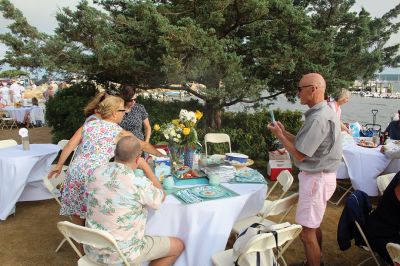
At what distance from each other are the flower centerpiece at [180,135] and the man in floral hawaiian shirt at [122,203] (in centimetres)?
74

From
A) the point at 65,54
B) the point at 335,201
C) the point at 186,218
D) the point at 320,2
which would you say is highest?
the point at 320,2

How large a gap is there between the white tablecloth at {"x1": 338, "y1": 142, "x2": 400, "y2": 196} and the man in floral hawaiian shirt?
11.1ft

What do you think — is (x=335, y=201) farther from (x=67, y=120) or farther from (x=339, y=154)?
(x=67, y=120)

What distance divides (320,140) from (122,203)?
157 cm

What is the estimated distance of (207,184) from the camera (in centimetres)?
286

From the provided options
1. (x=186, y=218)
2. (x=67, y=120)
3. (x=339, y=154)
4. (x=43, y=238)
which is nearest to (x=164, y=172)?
(x=186, y=218)

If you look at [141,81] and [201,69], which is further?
[141,81]

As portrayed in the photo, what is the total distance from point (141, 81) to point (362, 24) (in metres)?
4.77

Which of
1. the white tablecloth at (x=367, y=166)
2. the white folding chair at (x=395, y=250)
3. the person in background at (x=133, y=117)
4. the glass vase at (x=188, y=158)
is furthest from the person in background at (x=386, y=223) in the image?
the person in background at (x=133, y=117)

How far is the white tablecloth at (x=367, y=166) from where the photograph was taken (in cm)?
443

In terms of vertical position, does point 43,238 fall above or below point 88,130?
below

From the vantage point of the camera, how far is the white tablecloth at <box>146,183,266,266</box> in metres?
2.40

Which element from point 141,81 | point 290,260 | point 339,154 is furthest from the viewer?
point 141,81

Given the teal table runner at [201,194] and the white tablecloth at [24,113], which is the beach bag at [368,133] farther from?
the white tablecloth at [24,113]
